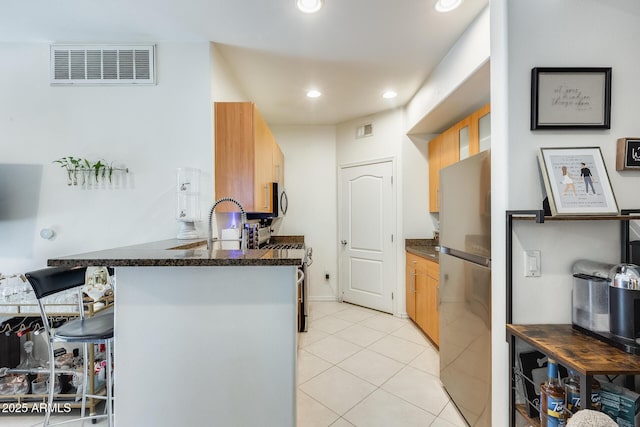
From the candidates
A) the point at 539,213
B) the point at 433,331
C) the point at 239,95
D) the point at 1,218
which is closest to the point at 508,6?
the point at 539,213

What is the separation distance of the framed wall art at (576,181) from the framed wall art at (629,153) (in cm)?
10

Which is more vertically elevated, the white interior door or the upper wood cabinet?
the upper wood cabinet

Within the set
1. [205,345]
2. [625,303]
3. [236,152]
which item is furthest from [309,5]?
[625,303]

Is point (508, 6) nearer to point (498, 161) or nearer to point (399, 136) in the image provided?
point (498, 161)

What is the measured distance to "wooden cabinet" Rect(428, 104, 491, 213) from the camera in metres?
2.40

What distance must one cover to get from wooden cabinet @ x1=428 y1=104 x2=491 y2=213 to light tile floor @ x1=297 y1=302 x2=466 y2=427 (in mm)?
1670

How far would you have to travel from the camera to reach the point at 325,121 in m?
3.97

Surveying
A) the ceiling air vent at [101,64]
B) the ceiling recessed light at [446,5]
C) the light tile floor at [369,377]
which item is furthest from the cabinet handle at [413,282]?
the ceiling air vent at [101,64]

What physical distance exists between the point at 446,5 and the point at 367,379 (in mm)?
2811

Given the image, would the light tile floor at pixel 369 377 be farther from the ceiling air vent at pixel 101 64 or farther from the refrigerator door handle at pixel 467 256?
the ceiling air vent at pixel 101 64

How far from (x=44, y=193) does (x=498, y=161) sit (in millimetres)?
3239

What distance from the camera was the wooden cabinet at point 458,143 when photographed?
2.40 metres

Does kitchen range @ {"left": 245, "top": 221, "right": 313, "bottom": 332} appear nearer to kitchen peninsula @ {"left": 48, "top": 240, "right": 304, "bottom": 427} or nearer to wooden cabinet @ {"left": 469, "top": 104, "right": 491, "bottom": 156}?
kitchen peninsula @ {"left": 48, "top": 240, "right": 304, "bottom": 427}

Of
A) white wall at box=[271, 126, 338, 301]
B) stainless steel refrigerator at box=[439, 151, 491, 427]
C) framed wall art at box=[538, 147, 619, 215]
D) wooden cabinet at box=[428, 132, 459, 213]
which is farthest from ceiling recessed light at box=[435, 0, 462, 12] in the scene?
white wall at box=[271, 126, 338, 301]
